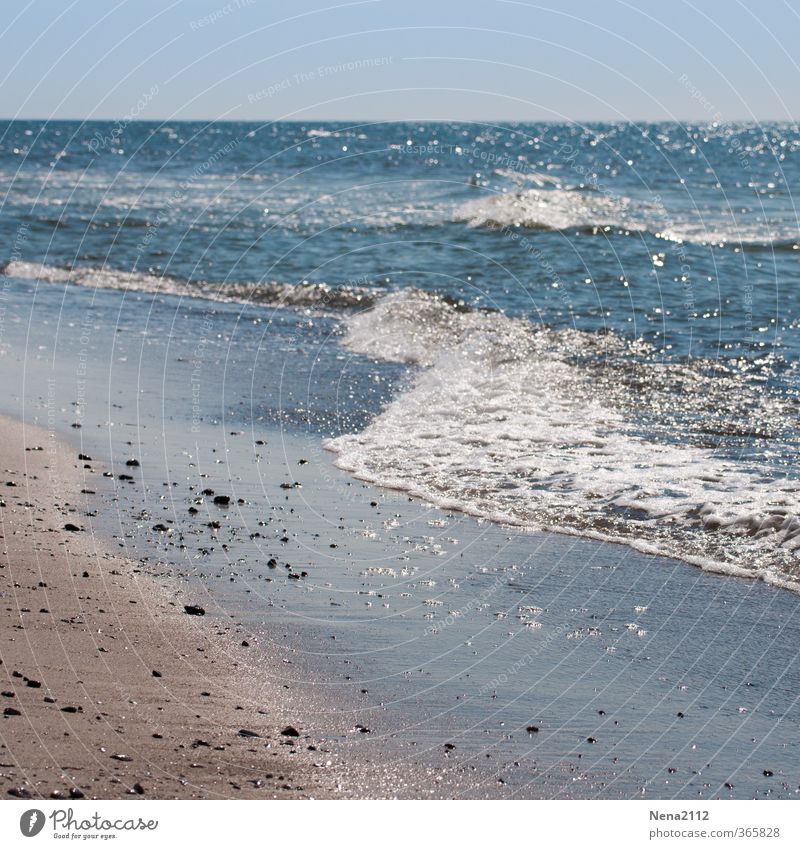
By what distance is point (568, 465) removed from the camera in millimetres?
10117

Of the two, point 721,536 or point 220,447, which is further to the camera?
point 220,447

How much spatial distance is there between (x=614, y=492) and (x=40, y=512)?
4640 mm

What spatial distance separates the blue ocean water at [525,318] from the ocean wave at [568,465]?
3cm

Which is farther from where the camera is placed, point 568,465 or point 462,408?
point 462,408

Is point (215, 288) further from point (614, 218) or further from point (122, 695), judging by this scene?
point (122, 695)

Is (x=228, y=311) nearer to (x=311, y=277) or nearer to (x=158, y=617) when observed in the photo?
(x=311, y=277)

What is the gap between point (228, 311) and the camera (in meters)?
19.0

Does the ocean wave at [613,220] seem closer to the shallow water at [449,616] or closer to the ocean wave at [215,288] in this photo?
the ocean wave at [215,288]

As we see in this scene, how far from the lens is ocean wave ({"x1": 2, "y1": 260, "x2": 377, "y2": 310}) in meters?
20.1

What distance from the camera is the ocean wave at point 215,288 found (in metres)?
20.1

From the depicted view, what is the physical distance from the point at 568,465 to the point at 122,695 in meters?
5.58

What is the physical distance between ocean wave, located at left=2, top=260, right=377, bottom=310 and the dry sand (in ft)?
41.8

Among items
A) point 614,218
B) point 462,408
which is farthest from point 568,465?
point 614,218
